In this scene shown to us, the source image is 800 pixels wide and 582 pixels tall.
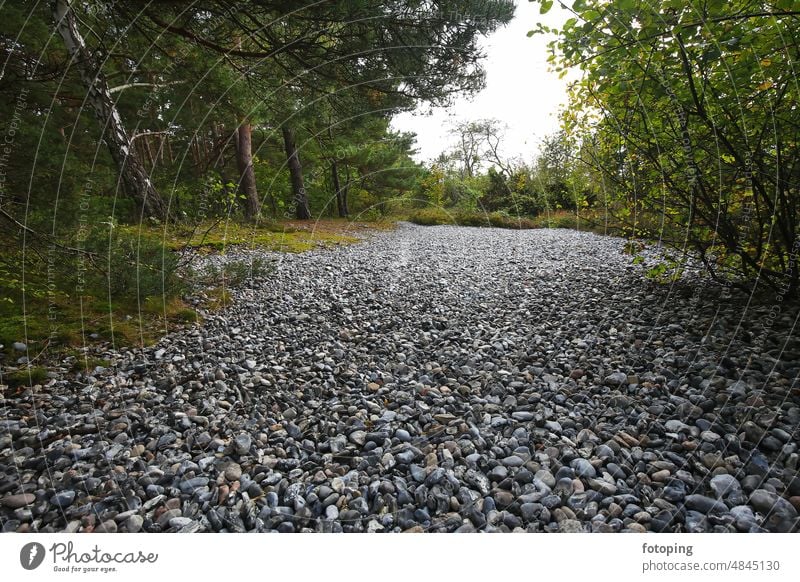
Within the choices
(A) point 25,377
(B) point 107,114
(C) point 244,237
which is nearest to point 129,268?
(A) point 25,377

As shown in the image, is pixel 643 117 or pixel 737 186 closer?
pixel 737 186

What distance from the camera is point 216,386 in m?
3.73

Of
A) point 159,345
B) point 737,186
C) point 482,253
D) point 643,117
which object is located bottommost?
point 159,345

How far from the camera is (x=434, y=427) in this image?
10.3ft

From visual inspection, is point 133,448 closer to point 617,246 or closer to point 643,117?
point 643,117

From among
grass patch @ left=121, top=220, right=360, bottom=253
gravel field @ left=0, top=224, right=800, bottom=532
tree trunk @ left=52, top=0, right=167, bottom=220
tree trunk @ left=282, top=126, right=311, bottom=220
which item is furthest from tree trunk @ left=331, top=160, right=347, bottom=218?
gravel field @ left=0, top=224, right=800, bottom=532

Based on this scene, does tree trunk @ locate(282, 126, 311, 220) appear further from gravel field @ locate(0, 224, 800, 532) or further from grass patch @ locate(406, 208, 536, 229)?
gravel field @ locate(0, 224, 800, 532)

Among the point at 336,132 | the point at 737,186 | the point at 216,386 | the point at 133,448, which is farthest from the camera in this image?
the point at 336,132

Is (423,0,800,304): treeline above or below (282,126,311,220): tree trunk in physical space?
below

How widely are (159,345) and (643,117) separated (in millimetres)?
6614

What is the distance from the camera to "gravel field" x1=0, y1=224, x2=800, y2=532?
225 centimetres

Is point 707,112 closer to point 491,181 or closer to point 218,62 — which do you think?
point 218,62

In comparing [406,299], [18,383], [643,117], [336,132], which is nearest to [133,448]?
[18,383]

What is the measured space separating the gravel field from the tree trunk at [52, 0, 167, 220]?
16.6 ft
